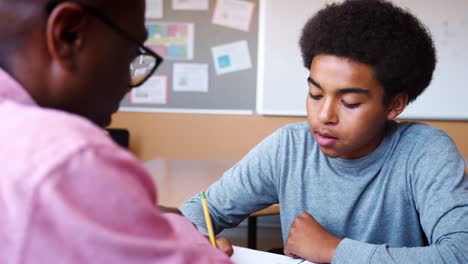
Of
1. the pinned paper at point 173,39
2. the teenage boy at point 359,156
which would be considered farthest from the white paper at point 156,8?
the teenage boy at point 359,156

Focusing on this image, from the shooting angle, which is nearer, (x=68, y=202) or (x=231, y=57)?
(x=68, y=202)

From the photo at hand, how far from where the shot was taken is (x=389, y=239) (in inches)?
45.3

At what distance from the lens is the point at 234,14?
9.77 ft

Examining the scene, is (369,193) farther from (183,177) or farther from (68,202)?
Result: (183,177)

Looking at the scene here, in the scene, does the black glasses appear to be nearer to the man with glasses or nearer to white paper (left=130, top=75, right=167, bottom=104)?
the man with glasses

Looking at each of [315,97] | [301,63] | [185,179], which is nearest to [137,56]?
[315,97]

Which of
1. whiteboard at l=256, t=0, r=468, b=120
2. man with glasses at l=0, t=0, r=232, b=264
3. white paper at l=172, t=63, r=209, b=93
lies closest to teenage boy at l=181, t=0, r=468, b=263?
man with glasses at l=0, t=0, r=232, b=264

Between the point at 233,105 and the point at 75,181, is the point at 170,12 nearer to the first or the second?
the point at 233,105

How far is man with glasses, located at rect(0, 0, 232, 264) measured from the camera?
331mm

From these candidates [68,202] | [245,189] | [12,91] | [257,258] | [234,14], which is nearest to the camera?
[68,202]

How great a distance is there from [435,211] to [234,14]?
2.22 meters

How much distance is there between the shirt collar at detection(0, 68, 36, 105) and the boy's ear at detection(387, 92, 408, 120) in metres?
0.93

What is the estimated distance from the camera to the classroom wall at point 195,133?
10.0 feet

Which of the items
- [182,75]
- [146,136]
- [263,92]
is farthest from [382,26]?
[146,136]
